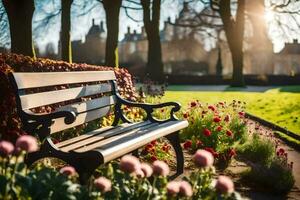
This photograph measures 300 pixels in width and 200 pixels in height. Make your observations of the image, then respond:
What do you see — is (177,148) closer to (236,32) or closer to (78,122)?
(78,122)

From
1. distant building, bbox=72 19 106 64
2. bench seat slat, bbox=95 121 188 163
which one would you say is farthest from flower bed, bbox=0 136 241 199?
distant building, bbox=72 19 106 64

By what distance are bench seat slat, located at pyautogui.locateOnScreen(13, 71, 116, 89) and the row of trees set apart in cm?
984

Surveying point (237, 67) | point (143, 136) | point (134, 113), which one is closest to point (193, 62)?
point (237, 67)

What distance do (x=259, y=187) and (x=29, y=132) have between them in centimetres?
275

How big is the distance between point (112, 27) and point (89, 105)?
1656 cm

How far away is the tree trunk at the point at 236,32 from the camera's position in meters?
34.2

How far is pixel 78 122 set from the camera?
5309mm

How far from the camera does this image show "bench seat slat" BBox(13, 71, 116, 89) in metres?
4.31

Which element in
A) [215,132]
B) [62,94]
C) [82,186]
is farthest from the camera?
[215,132]

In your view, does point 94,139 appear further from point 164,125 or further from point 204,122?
point 204,122

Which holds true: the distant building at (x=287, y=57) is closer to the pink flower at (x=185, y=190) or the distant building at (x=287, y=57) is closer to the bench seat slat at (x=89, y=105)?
the bench seat slat at (x=89, y=105)

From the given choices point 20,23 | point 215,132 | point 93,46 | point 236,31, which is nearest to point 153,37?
point 236,31

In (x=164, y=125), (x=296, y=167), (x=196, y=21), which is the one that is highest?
(x=196, y=21)

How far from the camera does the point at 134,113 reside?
9.26 meters
